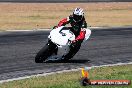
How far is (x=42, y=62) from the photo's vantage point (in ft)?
52.9

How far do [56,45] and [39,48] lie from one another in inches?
170

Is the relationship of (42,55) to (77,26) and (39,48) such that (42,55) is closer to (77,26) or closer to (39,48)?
(77,26)

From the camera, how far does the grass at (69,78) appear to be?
11883 mm

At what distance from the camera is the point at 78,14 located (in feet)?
53.0

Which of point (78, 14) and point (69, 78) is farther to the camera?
point (78, 14)

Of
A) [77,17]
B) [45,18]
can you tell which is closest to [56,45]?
[77,17]

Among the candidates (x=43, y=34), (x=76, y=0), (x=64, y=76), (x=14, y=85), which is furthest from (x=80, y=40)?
(x=76, y=0)

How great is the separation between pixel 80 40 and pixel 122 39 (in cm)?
862

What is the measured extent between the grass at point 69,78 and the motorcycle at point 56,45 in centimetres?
142

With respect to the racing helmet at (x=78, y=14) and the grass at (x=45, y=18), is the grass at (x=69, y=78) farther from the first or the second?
the grass at (x=45, y=18)

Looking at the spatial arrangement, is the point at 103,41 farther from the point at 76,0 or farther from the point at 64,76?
the point at 76,0

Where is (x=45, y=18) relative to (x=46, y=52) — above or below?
below

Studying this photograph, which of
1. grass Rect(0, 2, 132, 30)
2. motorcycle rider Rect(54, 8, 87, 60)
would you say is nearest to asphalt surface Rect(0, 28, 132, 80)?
motorcycle rider Rect(54, 8, 87, 60)

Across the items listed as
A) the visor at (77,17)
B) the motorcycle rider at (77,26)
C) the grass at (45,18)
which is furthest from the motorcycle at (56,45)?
the grass at (45,18)
